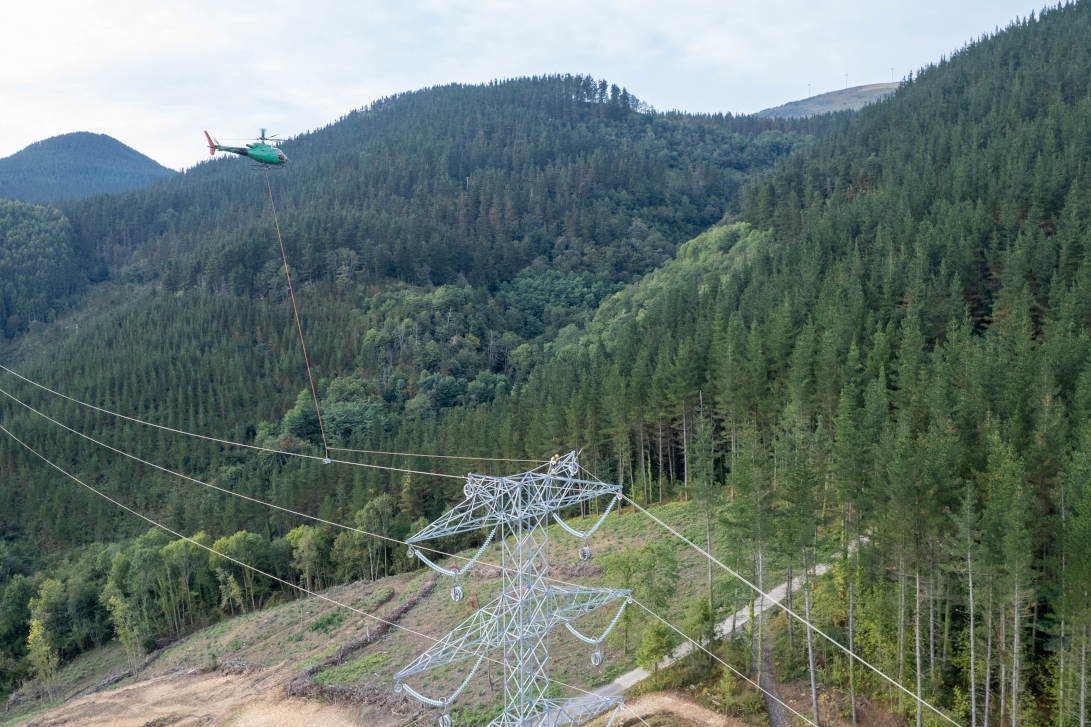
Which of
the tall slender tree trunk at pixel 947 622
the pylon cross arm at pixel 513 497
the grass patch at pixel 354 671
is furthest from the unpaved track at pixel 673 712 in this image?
the pylon cross arm at pixel 513 497

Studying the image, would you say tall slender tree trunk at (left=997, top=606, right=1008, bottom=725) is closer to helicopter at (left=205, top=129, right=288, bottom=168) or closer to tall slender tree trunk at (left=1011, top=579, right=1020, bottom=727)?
tall slender tree trunk at (left=1011, top=579, right=1020, bottom=727)

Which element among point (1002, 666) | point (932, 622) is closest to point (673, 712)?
point (932, 622)

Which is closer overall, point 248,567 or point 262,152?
point 262,152

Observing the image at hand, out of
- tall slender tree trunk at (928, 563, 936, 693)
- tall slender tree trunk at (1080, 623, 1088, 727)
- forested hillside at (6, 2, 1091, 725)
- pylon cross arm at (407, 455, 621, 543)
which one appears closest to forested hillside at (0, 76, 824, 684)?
forested hillside at (6, 2, 1091, 725)

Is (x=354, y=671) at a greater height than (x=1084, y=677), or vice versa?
(x=1084, y=677)

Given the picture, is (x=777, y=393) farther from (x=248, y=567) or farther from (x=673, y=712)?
(x=248, y=567)

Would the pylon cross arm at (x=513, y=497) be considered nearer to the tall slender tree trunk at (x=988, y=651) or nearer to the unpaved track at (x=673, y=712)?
the tall slender tree trunk at (x=988, y=651)

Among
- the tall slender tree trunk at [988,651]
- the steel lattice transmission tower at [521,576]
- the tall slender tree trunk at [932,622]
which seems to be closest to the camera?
the steel lattice transmission tower at [521,576]

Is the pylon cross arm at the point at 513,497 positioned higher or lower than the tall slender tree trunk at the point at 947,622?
higher

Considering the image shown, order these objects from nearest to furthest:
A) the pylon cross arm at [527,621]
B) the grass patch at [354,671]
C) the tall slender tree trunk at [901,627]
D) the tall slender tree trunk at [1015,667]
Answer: the pylon cross arm at [527,621], the tall slender tree trunk at [1015,667], the tall slender tree trunk at [901,627], the grass patch at [354,671]

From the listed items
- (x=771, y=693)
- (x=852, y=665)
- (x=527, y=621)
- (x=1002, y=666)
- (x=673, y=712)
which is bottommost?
(x=673, y=712)
